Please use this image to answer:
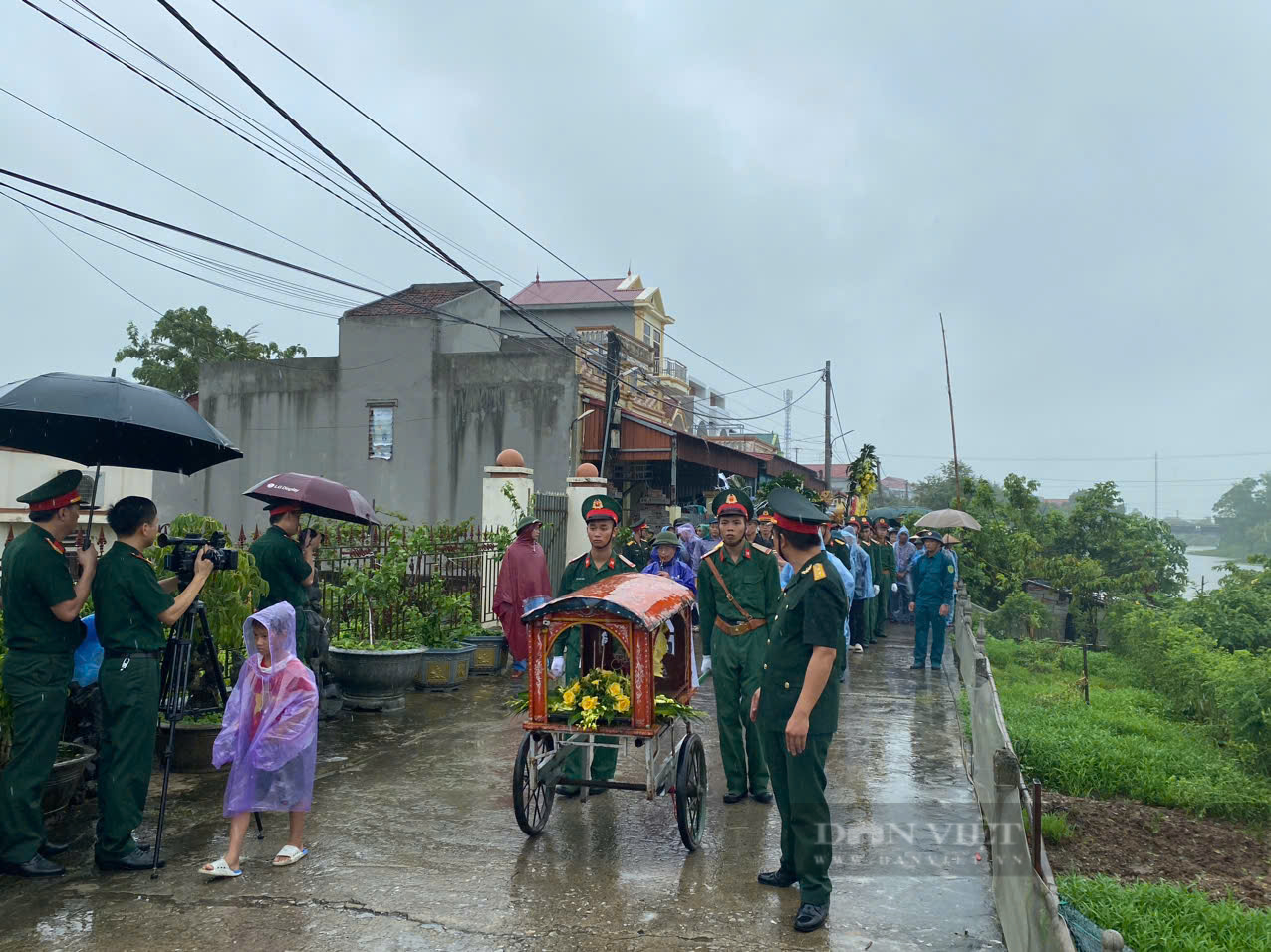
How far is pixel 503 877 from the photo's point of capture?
5199 mm

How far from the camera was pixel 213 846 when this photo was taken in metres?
5.61

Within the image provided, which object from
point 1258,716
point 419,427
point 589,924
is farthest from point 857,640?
point 419,427

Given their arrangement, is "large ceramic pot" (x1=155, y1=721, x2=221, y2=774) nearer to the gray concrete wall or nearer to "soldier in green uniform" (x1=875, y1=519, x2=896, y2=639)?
"soldier in green uniform" (x1=875, y1=519, x2=896, y2=639)

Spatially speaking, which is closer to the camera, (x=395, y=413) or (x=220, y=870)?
(x=220, y=870)

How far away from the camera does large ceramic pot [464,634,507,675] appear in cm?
1129

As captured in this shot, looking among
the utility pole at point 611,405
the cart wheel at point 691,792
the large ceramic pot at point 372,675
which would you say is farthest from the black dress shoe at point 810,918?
the utility pole at point 611,405

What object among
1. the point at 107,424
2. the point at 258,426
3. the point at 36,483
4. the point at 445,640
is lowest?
the point at 445,640

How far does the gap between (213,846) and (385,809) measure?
1089 millimetres

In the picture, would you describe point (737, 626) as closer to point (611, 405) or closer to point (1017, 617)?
point (1017, 617)

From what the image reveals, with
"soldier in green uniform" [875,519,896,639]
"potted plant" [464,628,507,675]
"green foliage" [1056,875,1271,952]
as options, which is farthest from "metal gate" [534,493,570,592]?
"green foliage" [1056,875,1271,952]

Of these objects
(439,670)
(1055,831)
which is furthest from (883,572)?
(1055,831)

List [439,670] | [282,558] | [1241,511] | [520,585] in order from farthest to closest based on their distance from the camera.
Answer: [1241,511] → [439,670] → [520,585] → [282,558]

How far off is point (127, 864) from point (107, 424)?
2527 mm

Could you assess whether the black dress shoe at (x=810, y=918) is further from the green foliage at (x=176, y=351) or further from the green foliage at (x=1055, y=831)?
the green foliage at (x=176, y=351)
